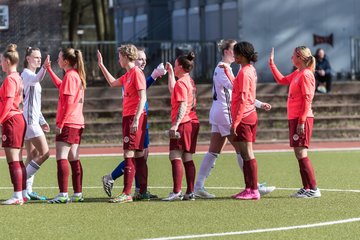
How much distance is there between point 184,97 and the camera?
14109mm

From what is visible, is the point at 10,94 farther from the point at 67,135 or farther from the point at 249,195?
the point at 249,195

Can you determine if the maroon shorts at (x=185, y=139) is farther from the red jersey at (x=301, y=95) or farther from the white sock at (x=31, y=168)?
the white sock at (x=31, y=168)

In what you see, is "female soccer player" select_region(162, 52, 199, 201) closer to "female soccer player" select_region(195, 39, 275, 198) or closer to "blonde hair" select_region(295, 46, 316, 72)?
"female soccer player" select_region(195, 39, 275, 198)

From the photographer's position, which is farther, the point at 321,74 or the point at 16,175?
the point at 321,74

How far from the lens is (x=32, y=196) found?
47.8 ft

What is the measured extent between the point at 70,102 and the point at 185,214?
2113mm

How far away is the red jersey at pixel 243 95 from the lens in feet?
45.6

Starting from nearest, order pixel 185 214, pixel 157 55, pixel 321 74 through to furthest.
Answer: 1. pixel 185 214
2. pixel 321 74
3. pixel 157 55

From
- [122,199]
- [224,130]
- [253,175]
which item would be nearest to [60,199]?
[122,199]

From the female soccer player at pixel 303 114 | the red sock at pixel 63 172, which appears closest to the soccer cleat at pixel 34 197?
the red sock at pixel 63 172

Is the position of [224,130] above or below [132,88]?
below

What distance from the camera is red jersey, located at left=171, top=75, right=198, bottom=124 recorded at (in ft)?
46.3

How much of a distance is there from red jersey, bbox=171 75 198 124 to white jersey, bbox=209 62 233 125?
0.29 metres

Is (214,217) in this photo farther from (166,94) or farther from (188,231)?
(166,94)
